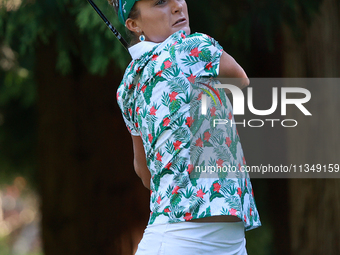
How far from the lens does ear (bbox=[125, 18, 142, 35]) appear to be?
54.8 inches

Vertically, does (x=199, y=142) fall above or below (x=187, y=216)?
above

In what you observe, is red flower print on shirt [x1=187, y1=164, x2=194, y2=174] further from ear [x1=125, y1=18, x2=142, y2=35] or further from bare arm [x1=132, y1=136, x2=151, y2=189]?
ear [x1=125, y1=18, x2=142, y2=35]

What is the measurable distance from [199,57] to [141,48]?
8.4 inches

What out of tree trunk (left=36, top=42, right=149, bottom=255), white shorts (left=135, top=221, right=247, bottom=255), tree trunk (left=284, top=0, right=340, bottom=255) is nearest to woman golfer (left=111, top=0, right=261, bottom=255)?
white shorts (left=135, top=221, right=247, bottom=255)

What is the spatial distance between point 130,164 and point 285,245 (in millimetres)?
1460

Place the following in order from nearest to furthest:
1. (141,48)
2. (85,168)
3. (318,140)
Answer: (141,48) → (318,140) → (85,168)

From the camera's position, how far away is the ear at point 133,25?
1393 mm

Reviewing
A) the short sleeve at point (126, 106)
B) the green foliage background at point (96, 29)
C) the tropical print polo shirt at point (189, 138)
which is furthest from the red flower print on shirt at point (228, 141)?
the green foliage background at point (96, 29)

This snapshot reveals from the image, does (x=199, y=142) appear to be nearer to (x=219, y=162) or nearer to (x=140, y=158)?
(x=219, y=162)

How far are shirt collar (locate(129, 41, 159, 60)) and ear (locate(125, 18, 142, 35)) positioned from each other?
0.06 m

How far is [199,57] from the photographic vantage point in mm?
1219

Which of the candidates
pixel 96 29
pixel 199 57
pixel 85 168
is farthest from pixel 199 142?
pixel 85 168

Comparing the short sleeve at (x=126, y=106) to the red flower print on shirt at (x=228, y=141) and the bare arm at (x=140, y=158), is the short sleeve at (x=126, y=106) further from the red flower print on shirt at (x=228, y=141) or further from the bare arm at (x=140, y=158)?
the red flower print on shirt at (x=228, y=141)

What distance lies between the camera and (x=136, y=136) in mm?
1475
